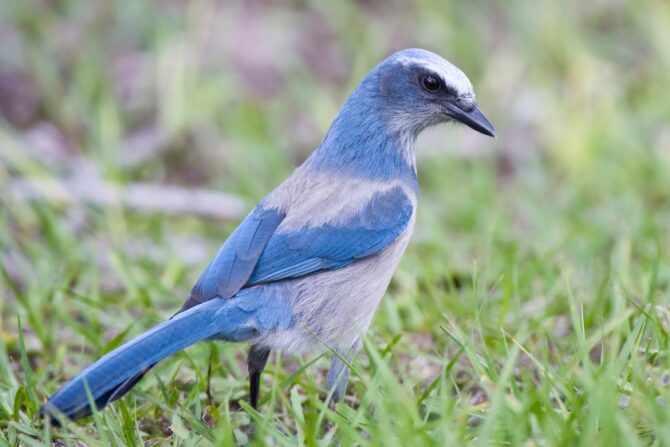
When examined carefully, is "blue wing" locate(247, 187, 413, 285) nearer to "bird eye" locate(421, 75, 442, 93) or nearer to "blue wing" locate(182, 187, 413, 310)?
"blue wing" locate(182, 187, 413, 310)

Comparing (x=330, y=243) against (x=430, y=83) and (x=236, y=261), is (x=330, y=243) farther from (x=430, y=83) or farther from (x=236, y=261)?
(x=430, y=83)

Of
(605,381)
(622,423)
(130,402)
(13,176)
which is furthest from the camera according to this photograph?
(13,176)

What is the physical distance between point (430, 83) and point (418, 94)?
0.21 feet

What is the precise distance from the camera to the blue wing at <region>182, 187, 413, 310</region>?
12.1ft

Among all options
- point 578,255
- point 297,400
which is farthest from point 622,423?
point 578,255

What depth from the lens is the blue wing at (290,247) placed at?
3678mm

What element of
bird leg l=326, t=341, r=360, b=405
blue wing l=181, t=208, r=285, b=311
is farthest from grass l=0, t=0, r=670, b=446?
blue wing l=181, t=208, r=285, b=311

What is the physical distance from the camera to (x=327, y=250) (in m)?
3.81

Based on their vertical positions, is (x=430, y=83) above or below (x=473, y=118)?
above

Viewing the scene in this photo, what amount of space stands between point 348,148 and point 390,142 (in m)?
0.17

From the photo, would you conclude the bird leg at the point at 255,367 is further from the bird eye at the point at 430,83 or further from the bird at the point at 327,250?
the bird eye at the point at 430,83

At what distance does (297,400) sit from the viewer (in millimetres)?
3436

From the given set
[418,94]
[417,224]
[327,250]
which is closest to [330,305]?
[327,250]

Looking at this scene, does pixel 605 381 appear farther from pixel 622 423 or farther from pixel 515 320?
pixel 515 320
